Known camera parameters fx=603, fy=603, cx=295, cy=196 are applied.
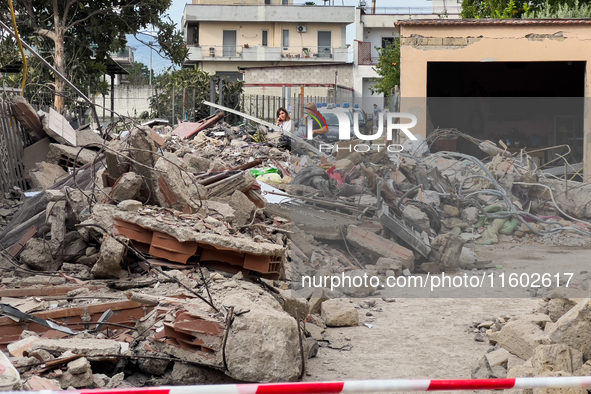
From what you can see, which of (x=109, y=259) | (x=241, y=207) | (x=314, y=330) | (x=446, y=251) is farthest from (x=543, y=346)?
(x=241, y=207)

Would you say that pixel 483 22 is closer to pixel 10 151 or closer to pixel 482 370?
pixel 10 151

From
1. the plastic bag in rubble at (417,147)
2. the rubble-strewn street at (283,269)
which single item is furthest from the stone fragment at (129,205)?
the plastic bag in rubble at (417,147)

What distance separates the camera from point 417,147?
12242 mm

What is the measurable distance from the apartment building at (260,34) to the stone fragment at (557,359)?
39.7m

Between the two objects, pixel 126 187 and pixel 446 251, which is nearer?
pixel 126 187

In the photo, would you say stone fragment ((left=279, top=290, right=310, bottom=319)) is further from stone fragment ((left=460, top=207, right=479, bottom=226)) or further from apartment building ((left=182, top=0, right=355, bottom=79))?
apartment building ((left=182, top=0, right=355, bottom=79))

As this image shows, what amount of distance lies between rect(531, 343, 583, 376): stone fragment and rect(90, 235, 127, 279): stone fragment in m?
3.65

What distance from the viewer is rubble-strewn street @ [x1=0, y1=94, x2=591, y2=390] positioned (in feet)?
13.3

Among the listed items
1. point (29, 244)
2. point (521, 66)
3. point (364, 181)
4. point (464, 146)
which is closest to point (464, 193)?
point (364, 181)

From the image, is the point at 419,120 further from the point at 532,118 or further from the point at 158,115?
the point at 158,115

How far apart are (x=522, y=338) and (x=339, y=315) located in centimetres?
178

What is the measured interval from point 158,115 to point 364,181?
561 inches

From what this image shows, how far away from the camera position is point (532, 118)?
19.5m

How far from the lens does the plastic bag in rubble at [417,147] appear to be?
12.0 metres
